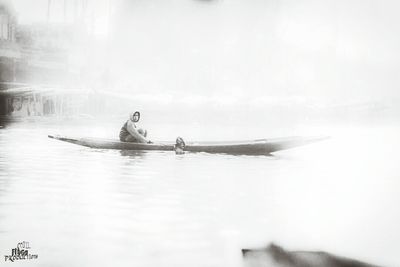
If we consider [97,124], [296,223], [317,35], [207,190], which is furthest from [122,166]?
[317,35]

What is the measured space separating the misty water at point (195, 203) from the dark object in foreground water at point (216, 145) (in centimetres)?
7

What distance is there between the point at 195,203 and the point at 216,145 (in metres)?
0.86

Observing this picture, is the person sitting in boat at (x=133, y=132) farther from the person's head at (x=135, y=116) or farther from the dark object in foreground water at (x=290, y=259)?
the dark object in foreground water at (x=290, y=259)

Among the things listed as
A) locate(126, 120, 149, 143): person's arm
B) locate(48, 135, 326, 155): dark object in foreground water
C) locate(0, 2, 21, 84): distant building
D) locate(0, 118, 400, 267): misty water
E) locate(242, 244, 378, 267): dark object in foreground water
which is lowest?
locate(242, 244, 378, 267): dark object in foreground water

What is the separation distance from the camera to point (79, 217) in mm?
1986

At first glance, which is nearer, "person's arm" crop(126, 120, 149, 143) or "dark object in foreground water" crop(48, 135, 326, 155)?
"person's arm" crop(126, 120, 149, 143)

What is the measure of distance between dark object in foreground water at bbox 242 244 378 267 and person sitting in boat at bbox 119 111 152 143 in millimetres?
1026

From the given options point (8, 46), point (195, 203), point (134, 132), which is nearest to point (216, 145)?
point (134, 132)

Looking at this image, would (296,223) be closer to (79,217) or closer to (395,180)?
(395,180)

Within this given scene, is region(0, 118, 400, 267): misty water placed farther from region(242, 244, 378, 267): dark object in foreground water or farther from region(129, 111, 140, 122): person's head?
region(129, 111, 140, 122): person's head

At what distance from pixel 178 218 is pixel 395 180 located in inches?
41.6

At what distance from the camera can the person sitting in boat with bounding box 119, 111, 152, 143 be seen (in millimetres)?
2619

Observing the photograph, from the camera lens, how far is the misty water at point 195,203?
1.89 meters

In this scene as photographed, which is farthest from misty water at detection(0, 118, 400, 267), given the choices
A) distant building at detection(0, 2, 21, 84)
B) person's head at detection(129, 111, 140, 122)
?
distant building at detection(0, 2, 21, 84)
